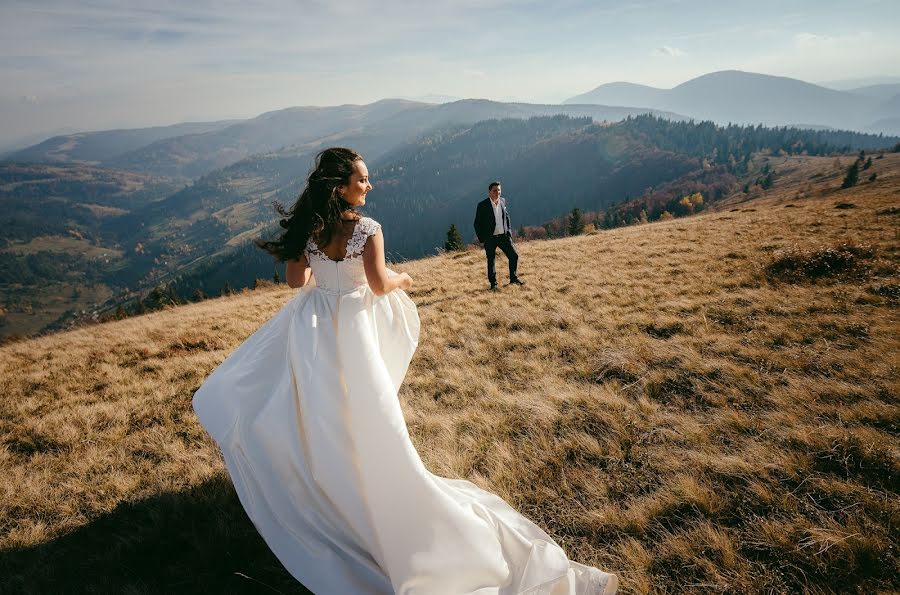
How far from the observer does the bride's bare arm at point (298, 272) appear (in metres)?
4.01

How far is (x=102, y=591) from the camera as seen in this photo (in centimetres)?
336

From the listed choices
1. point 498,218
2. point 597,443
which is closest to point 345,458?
point 597,443

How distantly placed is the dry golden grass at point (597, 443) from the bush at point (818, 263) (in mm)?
502

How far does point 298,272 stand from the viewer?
4.07 m

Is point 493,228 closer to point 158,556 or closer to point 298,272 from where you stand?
point 298,272

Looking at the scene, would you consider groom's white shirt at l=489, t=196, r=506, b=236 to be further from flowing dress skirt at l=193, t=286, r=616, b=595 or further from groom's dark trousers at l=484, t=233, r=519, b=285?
flowing dress skirt at l=193, t=286, r=616, b=595

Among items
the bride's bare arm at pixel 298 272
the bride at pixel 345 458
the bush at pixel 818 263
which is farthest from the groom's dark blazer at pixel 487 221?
the bride at pixel 345 458

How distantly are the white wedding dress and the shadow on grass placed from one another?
0.58m

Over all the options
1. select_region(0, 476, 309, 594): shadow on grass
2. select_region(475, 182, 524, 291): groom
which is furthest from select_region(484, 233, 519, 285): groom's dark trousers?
select_region(0, 476, 309, 594): shadow on grass

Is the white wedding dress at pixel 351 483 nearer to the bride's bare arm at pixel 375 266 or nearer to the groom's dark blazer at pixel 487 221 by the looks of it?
the bride's bare arm at pixel 375 266

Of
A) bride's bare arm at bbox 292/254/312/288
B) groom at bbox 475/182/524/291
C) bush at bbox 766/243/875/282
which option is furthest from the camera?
groom at bbox 475/182/524/291

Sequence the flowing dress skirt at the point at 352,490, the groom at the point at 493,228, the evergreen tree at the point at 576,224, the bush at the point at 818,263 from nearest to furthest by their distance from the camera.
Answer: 1. the flowing dress skirt at the point at 352,490
2. the bush at the point at 818,263
3. the groom at the point at 493,228
4. the evergreen tree at the point at 576,224

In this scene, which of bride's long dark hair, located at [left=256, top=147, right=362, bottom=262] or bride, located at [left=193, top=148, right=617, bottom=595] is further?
bride's long dark hair, located at [left=256, top=147, right=362, bottom=262]

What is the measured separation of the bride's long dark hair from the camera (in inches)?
142
